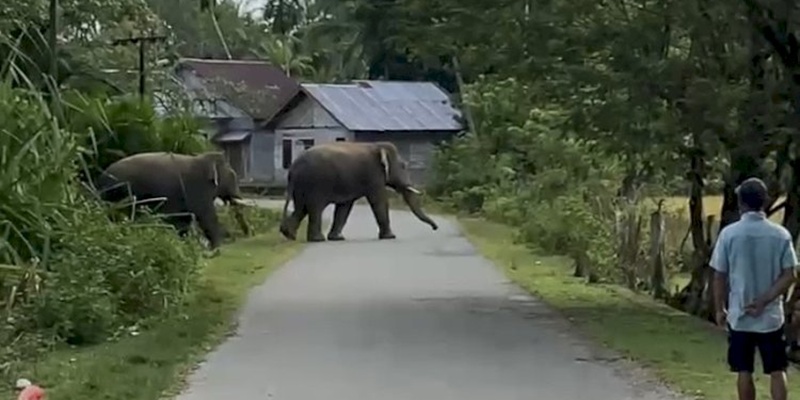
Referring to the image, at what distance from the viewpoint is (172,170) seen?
28.3 m

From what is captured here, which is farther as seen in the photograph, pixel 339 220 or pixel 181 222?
pixel 339 220

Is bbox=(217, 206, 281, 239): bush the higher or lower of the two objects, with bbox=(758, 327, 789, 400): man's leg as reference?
lower

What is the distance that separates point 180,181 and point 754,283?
1885cm

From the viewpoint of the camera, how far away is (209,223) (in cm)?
2955

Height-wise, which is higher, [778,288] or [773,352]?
[778,288]

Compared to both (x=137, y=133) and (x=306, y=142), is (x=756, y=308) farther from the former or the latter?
(x=306, y=142)

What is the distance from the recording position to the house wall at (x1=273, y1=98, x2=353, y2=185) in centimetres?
6506

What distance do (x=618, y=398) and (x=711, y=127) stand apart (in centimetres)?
567

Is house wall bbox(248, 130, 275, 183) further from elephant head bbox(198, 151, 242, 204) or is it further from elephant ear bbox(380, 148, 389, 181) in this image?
elephant head bbox(198, 151, 242, 204)

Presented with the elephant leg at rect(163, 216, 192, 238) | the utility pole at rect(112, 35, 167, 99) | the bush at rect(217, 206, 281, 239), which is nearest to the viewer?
the elephant leg at rect(163, 216, 192, 238)

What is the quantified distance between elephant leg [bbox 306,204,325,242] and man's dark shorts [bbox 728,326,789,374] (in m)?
24.4

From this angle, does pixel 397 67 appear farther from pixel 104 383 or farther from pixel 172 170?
pixel 104 383

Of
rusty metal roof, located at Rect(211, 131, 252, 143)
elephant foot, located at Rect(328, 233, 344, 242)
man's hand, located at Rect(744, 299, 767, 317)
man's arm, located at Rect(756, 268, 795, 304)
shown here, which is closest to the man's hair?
man's arm, located at Rect(756, 268, 795, 304)

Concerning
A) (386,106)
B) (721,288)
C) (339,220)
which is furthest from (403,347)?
(386,106)
